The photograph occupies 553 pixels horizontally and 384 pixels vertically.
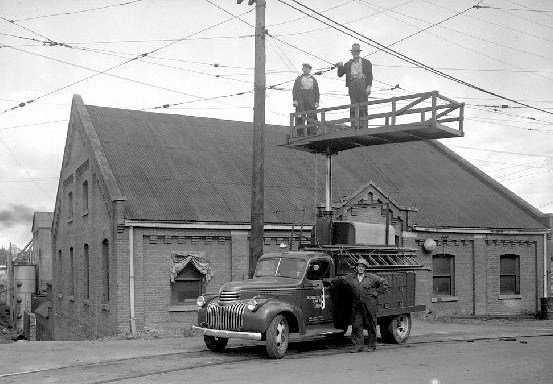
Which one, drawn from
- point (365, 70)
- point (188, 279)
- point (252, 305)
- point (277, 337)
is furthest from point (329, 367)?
point (188, 279)

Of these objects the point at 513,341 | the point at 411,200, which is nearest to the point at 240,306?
the point at 513,341

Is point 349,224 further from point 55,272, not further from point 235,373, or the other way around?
point 55,272

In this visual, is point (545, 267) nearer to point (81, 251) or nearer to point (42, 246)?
point (81, 251)

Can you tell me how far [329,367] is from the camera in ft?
39.1

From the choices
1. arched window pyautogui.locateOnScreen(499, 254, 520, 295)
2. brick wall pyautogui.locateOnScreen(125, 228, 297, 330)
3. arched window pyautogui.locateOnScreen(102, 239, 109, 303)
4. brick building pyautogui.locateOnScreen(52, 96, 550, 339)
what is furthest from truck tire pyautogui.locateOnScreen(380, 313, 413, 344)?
arched window pyautogui.locateOnScreen(499, 254, 520, 295)

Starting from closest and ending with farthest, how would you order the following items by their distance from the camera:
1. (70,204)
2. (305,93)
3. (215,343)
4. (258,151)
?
(215,343) < (258,151) < (305,93) < (70,204)

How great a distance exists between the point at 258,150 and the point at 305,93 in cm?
298

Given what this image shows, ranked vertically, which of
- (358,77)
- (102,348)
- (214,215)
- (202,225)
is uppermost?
(358,77)

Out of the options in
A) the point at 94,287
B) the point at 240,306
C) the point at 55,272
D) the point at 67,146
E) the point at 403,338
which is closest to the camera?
the point at 240,306

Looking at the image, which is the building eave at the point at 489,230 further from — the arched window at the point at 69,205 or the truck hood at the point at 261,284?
the arched window at the point at 69,205

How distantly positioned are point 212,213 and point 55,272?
11.4 meters

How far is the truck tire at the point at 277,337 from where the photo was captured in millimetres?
12922

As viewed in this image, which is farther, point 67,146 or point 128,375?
point 67,146

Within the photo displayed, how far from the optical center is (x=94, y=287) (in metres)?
23.7
